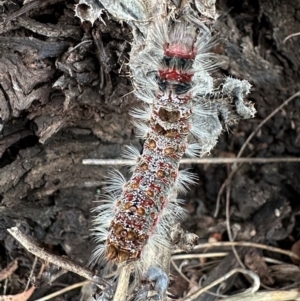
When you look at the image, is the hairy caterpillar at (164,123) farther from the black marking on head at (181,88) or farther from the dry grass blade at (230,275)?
the dry grass blade at (230,275)

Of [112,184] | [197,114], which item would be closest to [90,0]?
[197,114]

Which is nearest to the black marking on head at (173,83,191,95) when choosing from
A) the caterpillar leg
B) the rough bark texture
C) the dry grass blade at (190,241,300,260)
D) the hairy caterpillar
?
the hairy caterpillar

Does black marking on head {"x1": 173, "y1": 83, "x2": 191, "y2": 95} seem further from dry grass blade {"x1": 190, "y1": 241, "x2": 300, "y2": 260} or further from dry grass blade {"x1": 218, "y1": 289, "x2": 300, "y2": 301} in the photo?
dry grass blade {"x1": 218, "y1": 289, "x2": 300, "y2": 301}

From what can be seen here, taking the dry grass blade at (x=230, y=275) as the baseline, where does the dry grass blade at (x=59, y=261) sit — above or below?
above

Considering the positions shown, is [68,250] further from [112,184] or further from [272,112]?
[272,112]

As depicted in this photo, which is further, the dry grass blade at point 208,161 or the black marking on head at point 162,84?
the dry grass blade at point 208,161

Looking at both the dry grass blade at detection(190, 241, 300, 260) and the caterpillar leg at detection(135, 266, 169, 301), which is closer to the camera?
the caterpillar leg at detection(135, 266, 169, 301)

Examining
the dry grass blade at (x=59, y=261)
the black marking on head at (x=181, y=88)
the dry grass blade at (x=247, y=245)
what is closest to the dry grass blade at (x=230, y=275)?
the dry grass blade at (x=247, y=245)
